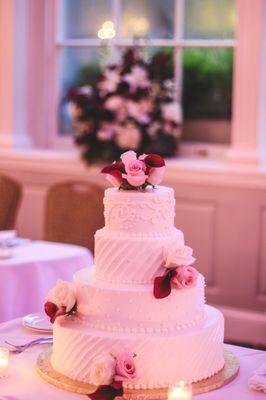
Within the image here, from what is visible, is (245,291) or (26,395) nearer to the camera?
(26,395)

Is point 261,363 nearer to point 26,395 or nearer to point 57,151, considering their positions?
point 26,395

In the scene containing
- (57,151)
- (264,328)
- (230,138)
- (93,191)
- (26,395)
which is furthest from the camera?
(57,151)

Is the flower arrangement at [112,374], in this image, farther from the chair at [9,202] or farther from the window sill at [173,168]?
the window sill at [173,168]


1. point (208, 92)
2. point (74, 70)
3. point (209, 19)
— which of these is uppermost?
point (209, 19)

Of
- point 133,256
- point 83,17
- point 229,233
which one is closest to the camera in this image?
point 133,256

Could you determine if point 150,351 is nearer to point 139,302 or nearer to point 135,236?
point 139,302

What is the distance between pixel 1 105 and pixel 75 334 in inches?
152

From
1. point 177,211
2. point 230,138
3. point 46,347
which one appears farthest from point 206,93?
→ point 46,347

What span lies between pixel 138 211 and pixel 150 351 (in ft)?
1.19

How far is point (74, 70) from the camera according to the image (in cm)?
580

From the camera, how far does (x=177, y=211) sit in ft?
16.5

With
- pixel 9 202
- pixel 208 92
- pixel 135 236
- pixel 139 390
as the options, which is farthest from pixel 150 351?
pixel 208 92

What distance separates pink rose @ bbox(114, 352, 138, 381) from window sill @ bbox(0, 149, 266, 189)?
292cm

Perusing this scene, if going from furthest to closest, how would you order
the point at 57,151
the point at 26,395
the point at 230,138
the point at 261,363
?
1. the point at 57,151
2. the point at 230,138
3. the point at 261,363
4. the point at 26,395
